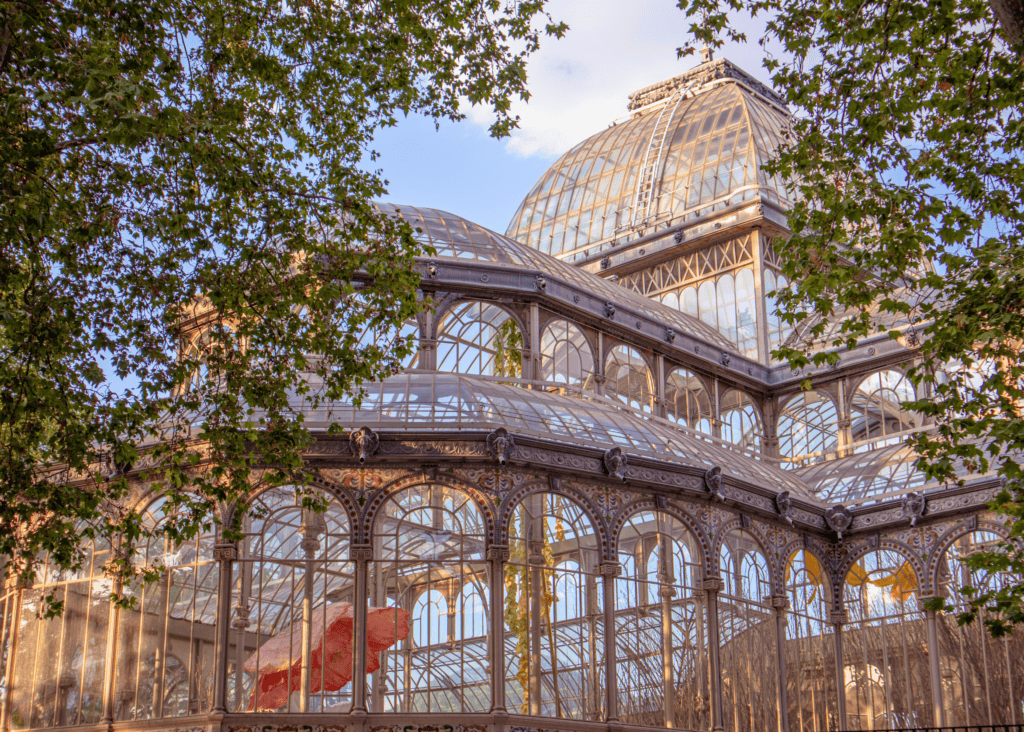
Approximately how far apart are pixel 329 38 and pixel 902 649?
737 inches

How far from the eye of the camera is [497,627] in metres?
23.2

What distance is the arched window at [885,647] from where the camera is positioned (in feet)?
95.8

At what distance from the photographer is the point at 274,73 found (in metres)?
19.3

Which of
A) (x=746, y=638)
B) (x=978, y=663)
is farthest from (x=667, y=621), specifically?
(x=978, y=663)

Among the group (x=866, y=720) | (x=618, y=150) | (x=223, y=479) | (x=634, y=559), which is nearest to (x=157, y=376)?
(x=223, y=479)

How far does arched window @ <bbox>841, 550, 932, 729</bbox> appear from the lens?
29.2m

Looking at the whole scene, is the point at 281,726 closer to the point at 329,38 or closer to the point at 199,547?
the point at 199,547

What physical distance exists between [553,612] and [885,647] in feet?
32.4

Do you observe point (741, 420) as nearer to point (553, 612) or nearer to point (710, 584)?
point (710, 584)

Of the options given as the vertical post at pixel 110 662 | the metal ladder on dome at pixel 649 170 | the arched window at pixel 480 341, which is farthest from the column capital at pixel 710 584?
the metal ladder on dome at pixel 649 170

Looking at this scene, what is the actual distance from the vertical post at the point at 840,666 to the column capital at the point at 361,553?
12.1 metres

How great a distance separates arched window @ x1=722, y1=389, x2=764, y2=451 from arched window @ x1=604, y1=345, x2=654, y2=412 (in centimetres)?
350

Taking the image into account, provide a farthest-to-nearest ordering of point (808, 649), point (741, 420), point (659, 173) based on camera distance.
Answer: point (659, 173) → point (741, 420) → point (808, 649)

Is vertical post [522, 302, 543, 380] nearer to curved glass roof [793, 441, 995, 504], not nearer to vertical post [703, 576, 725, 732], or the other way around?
vertical post [703, 576, 725, 732]
